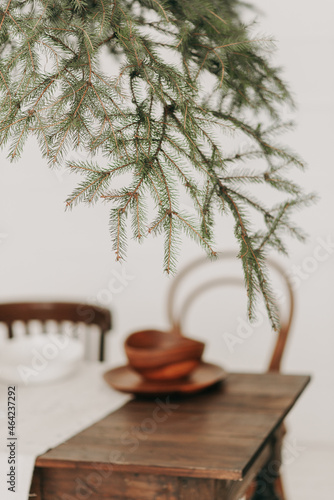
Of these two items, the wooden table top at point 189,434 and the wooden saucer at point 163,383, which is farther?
the wooden saucer at point 163,383

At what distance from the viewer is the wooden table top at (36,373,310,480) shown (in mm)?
1086

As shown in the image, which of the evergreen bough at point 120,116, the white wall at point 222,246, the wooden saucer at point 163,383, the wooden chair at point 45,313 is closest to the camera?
the evergreen bough at point 120,116

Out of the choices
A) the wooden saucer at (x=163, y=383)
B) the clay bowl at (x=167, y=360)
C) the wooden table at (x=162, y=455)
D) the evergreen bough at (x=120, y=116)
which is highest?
the evergreen bough at (x=120, y=116)

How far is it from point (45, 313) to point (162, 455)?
1.18 m

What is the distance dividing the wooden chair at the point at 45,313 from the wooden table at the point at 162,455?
80 cm

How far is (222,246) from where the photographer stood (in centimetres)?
293

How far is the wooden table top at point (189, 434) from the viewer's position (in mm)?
1086

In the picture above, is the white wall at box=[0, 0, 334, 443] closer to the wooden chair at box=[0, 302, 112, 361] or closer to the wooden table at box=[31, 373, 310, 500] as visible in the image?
the wooden chair at box=[0, 302, 112, 361]

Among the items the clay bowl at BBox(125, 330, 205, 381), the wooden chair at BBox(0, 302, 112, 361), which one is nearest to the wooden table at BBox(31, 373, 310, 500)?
the clay bowl at BBox(125, 330, 205, 381)

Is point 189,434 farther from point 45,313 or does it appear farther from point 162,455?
point 45,313

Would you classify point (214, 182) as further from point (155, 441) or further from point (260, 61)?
point (155, 441)

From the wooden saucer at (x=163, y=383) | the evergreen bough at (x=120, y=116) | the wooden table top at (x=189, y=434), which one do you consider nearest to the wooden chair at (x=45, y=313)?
the wooden saucer at (x=163, y=383)

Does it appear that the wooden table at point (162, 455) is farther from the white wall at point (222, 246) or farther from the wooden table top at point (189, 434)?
the white wall at point (222, 246)

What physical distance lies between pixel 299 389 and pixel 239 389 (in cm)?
15
